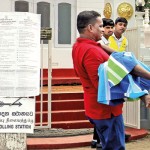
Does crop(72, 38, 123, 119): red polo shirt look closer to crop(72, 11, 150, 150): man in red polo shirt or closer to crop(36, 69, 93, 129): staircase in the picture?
crop(72, 11, 150, 150): man in red polo shirt

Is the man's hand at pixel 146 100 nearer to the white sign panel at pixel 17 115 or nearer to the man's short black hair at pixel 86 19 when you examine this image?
the man's short black hair at pixel 86 19

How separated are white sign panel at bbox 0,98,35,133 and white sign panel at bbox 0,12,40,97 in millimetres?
103

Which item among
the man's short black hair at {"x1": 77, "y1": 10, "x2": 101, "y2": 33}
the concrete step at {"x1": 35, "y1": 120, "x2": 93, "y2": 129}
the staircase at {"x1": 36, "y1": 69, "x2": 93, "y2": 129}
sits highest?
the man's short black hair at {"x1": 77, "y1": 10, "x2": 101, "y2": 33}

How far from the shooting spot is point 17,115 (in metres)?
5.54

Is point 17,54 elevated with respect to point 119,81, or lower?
elevated

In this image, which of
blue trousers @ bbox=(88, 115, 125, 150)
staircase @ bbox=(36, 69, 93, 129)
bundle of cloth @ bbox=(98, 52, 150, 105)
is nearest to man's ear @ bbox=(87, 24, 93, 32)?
bundle of cloth @ bbox=(98, 52, 150, 105)

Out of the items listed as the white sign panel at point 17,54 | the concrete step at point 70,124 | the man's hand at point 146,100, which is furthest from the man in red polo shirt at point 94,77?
the concrete step at point 70,124

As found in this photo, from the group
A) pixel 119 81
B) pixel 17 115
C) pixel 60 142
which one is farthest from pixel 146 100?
pixel 60 142

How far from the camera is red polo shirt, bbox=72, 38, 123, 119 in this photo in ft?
11.6

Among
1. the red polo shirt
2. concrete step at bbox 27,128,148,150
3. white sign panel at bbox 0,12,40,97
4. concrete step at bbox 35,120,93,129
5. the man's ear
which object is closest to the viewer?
the red polo shirt

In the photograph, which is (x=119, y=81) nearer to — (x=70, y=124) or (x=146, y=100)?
(x=146, y=100)

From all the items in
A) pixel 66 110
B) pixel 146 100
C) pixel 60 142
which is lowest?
pixel 60 142

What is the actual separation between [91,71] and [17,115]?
2251mm

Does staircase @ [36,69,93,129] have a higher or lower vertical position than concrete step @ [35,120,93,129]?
higher
